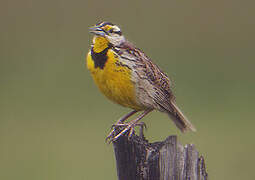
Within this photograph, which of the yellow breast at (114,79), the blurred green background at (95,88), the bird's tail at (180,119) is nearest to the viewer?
the yellow breast at (114,79)

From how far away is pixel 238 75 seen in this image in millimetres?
9062

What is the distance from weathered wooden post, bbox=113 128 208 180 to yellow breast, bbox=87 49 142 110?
3.15ft

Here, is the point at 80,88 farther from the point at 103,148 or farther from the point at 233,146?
the point at 233,146

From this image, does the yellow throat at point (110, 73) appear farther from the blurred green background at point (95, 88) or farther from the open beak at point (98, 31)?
the blurred green background at point (95, 88)

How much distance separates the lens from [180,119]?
5242mm

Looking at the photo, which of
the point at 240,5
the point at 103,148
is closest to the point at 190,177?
the point at 103,148

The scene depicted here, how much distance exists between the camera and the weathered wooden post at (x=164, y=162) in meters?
3.61

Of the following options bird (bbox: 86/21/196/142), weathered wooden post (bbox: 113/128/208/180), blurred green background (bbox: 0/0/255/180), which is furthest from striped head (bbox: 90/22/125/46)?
blurred green background (bbox: 0/0/255/180)

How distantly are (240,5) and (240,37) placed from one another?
79 centimetres

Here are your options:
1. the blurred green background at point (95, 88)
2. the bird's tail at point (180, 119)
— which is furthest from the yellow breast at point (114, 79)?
the blurred green background at point (95, 88)

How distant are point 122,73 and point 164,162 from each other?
1274 mm

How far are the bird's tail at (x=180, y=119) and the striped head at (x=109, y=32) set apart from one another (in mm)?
640

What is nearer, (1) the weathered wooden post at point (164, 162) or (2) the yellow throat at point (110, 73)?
(1) the weathered wooden post at point (164, 162)

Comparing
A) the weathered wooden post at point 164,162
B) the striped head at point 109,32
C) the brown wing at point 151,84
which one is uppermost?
the striped head at point 109,32
